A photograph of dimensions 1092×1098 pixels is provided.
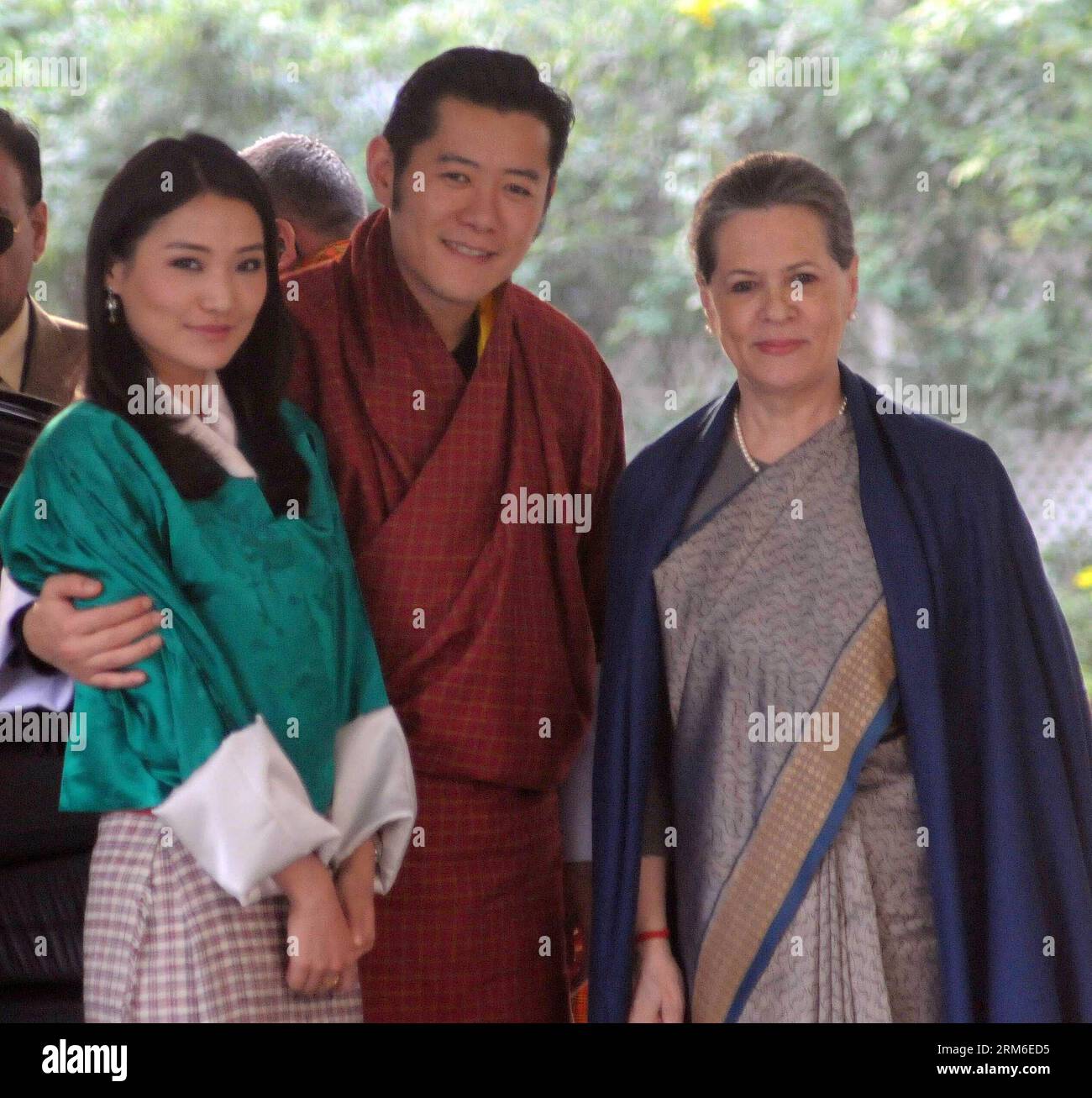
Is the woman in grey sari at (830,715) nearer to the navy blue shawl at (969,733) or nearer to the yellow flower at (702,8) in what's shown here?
the navy blue shawl at (969,733)

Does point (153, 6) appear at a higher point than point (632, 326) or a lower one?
higher

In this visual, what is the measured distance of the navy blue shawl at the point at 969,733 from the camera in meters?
1.49

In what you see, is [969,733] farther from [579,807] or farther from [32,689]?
[32,689]

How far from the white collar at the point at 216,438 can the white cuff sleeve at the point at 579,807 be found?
1.75 feet

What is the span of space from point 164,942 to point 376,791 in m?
0.25

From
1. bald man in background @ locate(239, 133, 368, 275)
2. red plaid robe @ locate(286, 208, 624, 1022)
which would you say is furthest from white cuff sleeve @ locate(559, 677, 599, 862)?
bald man in background @ locate(239, 133, 368, 275)

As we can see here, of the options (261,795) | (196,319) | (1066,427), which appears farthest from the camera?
(1066,427)

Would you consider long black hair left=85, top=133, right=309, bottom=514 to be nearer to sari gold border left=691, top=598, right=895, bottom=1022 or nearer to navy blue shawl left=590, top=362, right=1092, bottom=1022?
navy blue shawl left=590, top=362, right=1092, bottom=1022

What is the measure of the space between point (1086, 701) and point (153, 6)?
2.65m

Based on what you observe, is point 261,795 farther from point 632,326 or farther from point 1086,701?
point 632,326

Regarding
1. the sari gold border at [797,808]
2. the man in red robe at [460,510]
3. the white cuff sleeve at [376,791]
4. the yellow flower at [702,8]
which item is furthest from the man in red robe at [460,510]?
the yellow flower at [702,8]

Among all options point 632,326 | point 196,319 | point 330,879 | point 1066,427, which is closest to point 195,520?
point 196,319
